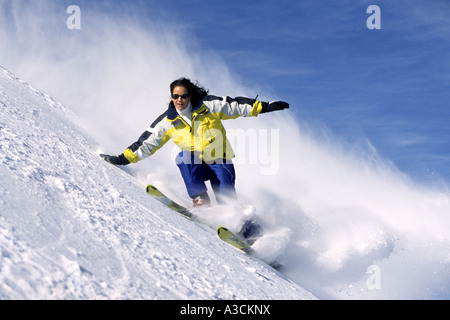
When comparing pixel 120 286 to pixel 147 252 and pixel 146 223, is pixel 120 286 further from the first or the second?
pixel 146 223

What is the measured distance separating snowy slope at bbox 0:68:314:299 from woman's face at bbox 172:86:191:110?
4.00 feet

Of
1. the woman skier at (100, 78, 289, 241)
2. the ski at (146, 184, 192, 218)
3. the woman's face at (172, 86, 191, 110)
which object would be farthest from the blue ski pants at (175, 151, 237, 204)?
the woman's face at (172, 86, 191, 110)

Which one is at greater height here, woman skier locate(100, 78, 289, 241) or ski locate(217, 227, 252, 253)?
woman skier locate(100, 78, 289, 241)

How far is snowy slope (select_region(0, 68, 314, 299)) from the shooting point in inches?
92.8

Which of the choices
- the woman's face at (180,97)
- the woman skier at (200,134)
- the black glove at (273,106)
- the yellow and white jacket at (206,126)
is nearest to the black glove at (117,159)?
the woman skier at (200,134)

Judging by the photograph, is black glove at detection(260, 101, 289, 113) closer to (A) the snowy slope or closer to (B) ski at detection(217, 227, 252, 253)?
(B) ski at detection(217, 227, 252, 253)

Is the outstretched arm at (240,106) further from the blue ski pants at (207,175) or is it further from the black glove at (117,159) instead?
the black glove at (117,159)

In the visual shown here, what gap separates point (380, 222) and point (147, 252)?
586cm

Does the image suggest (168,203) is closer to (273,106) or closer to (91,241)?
(273,106)

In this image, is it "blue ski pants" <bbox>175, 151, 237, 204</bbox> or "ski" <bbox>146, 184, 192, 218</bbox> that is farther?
"blue ski pants" <bbox>175, 151, 237, 204</bbox>

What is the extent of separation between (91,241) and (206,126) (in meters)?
2.91

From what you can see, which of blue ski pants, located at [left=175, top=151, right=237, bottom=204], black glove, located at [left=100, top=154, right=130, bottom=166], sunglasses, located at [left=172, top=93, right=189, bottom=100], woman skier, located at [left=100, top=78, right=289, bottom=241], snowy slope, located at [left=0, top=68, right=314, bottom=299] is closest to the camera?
snowy slope, located at [left=0, top=68, right=314, bottom=299]

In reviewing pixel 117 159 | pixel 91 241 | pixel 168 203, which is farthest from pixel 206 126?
pixel 91 241
